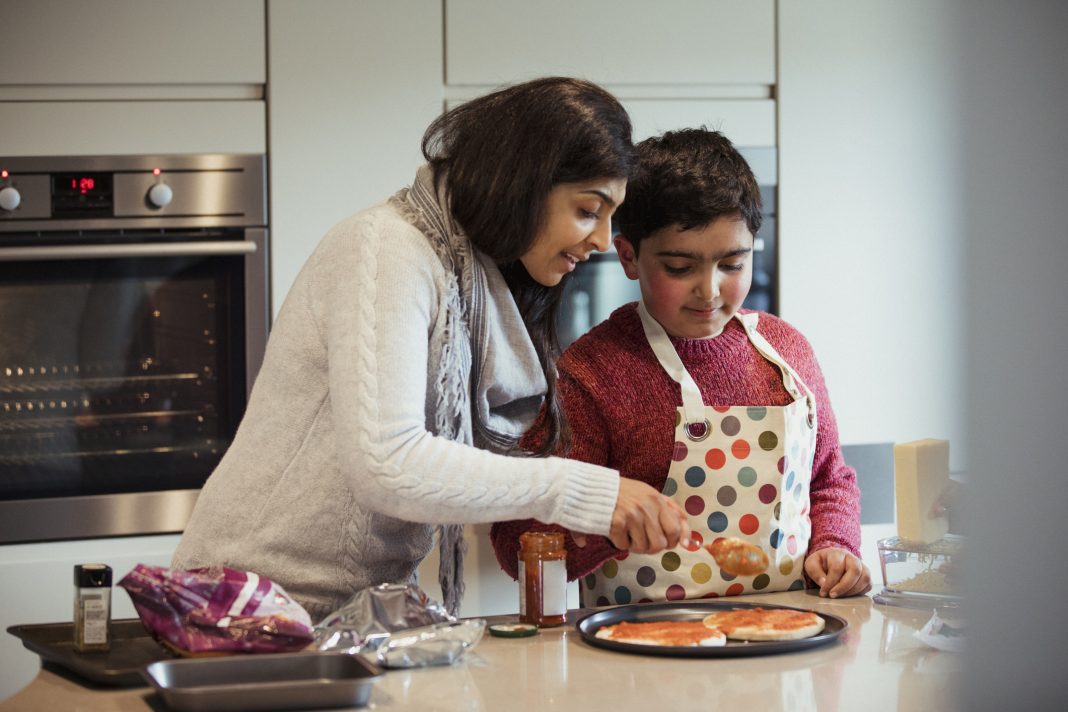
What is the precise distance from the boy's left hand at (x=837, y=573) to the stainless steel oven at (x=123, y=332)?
1.24 meters

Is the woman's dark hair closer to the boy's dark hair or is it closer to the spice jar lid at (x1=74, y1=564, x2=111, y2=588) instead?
the boy's dark hair

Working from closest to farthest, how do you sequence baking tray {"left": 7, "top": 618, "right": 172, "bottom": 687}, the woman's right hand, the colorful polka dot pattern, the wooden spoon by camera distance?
1. baking tray {"left": 7, "top": 618, "right": 172, "bottom": 687}
2. the woman's right hand
3. the wooden spoon
4. the colorful polka dot pattern

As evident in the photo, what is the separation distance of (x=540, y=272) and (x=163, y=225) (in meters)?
1.18

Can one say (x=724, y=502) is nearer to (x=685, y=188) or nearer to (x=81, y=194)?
(x=685, y=188)

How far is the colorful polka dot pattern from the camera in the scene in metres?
1.51

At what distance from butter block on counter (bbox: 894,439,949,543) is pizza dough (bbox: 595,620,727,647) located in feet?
0.88

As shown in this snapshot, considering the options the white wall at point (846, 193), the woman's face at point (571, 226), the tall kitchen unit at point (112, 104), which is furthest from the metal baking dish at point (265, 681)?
the white wall at point (846, 193)

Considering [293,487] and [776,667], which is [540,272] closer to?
[293,487]

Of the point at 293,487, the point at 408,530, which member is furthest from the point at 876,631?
the point at 293,487

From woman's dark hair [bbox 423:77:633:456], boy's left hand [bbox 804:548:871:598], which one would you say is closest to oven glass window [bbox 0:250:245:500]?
woman's dark hair [bbox 423:77:633:456]

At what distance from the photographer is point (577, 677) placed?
107 centimetres

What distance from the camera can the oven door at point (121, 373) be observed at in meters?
2.24

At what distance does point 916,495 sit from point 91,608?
0.86m

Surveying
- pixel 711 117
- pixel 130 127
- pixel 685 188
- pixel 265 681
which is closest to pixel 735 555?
pixel 685 188
